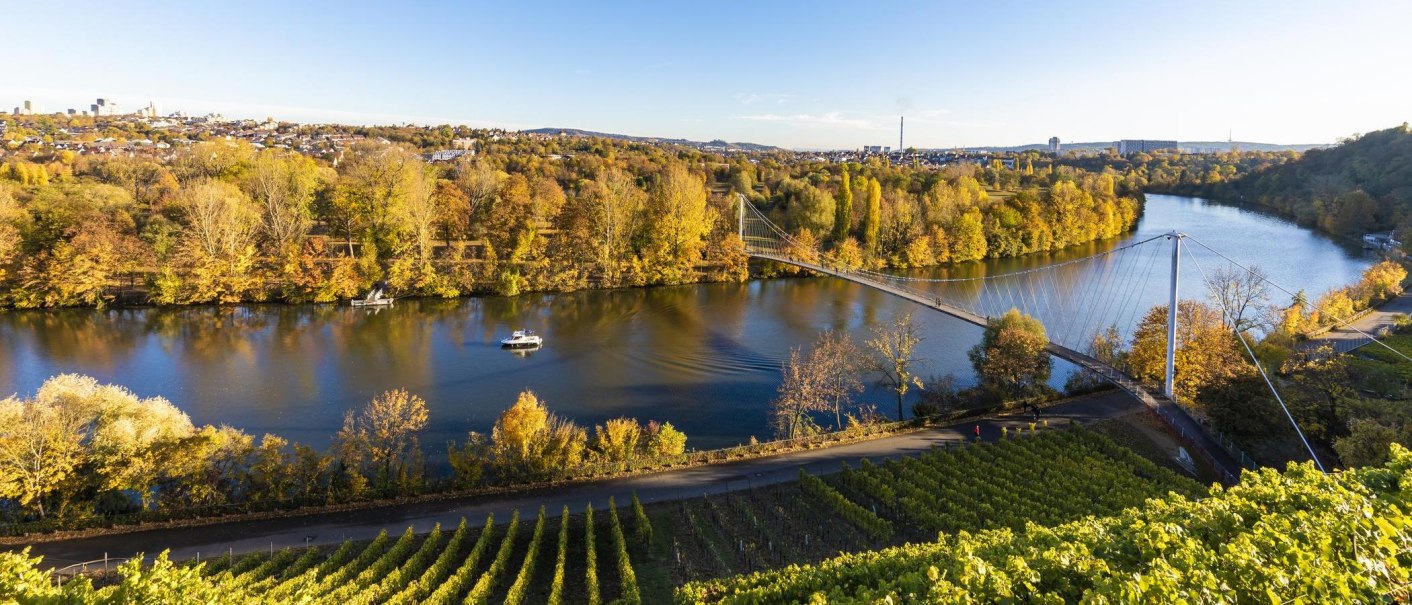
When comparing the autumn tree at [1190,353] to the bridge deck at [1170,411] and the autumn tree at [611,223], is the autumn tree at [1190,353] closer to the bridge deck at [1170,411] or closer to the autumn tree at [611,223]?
the bridge deck at [1170,411]

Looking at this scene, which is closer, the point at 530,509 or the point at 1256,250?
the point at 530,509

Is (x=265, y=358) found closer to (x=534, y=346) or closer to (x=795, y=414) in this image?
(x=534, y=346)

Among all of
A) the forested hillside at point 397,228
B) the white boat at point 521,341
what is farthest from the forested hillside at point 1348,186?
the white boat at point 521,341

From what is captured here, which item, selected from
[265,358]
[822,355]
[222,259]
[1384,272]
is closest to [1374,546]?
[822,355]

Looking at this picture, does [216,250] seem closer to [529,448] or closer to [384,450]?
[384,450]

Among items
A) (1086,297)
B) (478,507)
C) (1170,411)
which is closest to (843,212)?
(1086,297)
